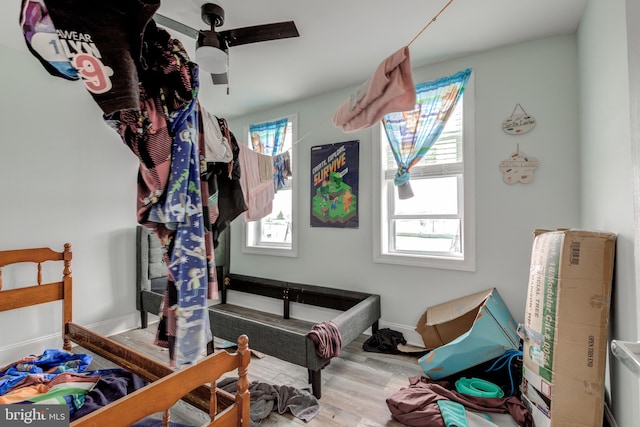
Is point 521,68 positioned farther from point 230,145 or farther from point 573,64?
point 230,145

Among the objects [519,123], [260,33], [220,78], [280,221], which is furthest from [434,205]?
[220,78]

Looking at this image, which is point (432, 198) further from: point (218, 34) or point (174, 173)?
point (174, 173)

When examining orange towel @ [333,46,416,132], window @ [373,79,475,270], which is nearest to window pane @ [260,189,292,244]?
window @ [373,79,475,270]

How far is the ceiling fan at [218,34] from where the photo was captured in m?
1.74

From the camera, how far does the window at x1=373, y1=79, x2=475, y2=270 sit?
8.06 feet

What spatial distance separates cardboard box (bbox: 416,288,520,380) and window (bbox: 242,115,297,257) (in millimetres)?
1762

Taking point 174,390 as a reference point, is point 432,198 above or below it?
above

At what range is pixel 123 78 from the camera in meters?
0.69

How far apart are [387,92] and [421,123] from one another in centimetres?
134

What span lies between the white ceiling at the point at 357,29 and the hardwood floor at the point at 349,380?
2.30 m

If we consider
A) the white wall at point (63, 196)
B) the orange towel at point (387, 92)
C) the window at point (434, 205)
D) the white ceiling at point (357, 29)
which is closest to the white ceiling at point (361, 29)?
the white ceiling at point (357, 29)

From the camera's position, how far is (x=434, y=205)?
2.67 metres

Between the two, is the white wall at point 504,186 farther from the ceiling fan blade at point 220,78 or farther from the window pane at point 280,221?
the ceiling fan blade at point 220,78

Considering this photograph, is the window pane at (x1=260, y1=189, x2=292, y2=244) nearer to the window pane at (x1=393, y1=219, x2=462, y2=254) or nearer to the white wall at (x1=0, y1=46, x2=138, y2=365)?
the window pane at (x1=393, y1=219, x2=462, y2=254)
